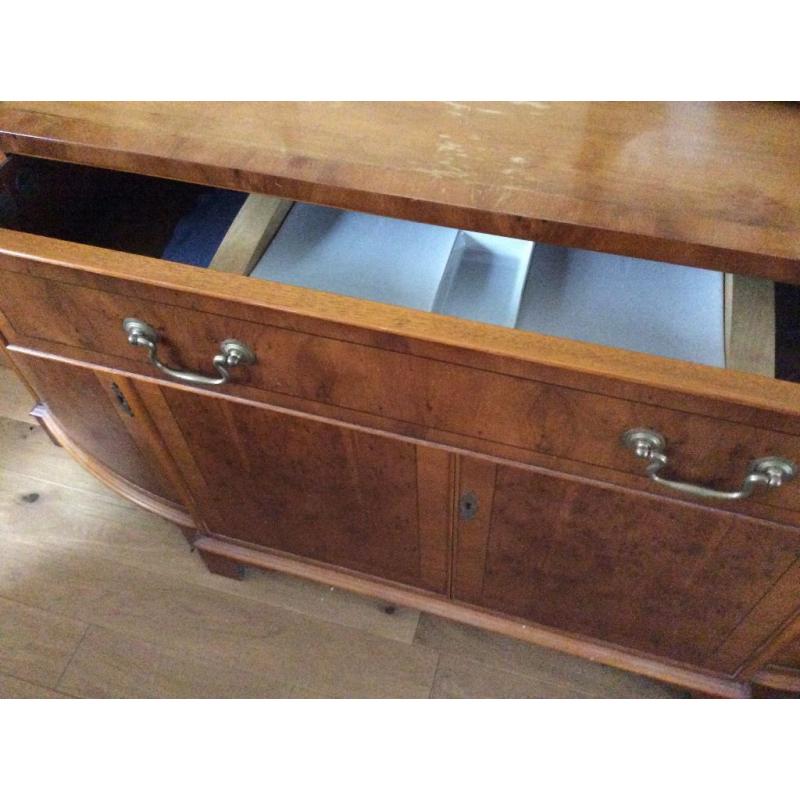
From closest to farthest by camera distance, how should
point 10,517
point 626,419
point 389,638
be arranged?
point 626,419
point 389,638
point 10,517

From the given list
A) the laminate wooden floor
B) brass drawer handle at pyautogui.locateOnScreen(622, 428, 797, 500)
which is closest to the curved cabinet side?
the laminate wooden floor

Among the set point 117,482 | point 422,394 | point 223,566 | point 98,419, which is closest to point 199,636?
point 223,566

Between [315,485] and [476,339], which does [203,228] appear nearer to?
[315,485]

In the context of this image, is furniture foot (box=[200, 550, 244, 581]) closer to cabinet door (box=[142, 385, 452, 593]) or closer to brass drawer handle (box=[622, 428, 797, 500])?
cabinet door (box=[142, 385, 452, 593])

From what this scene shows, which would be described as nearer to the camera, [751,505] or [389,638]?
[751,505]

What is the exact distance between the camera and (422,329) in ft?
1.50

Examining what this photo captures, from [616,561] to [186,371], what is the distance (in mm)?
411

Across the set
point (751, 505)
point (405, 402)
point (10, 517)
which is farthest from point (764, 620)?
point (10, 517)

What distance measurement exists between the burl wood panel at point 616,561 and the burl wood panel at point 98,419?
1.19ft

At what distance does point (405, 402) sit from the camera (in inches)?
21.1

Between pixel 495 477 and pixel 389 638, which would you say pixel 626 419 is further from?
pixel 389 638

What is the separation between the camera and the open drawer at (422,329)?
1.48 feet

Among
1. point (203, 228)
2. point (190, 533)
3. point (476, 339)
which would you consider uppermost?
point (476, 339)

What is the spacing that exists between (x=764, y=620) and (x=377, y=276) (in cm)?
46
